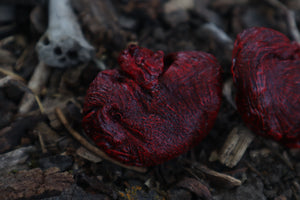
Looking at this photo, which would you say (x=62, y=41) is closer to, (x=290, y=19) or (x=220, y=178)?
(x=220, y=178)

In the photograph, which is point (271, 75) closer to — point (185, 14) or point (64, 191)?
point (185, 14)

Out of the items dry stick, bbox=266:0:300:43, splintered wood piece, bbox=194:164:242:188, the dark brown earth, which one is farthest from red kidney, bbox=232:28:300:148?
dry stick, bbox=266:0:300:43

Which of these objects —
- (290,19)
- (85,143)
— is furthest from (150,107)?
(290,19)

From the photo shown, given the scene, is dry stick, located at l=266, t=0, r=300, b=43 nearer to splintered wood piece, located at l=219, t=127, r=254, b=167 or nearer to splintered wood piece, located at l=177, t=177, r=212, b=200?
splintered wood piece, located at l=219, t=127, r=254, b=167

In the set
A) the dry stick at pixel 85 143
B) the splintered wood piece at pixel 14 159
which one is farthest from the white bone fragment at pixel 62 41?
the splintered wood piece at pixel 14 159

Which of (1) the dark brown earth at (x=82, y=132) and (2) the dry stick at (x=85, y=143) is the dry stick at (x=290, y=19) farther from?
(2) the dry stick at (x=85, y=143)

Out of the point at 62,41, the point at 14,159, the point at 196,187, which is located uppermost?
the point at 62,41
